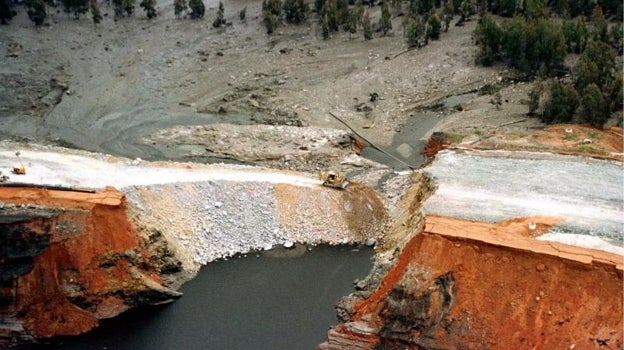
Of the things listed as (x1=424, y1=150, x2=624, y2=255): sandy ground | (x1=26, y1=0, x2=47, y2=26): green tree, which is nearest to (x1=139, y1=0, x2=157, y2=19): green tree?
(x1=26, y1=0, x2=47, y2=26): green tree

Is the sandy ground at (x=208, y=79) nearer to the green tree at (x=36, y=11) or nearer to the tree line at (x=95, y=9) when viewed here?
the green tree at (x=36, y=11)

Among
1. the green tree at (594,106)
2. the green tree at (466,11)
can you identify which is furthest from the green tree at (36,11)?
the green tree at (594,106)

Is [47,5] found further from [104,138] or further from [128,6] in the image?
[104,138]

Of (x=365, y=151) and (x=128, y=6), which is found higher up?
(x=128, y=6)

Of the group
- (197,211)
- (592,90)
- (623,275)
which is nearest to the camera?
(623,275)

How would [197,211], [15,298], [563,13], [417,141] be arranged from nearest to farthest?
[15,298], [197,211], [417,141], [563,13]

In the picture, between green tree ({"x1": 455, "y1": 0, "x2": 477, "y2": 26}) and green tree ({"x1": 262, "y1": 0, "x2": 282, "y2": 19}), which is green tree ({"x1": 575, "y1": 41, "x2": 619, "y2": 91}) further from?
green tree ({"x1": 262, "y1": 0, "x2": 282, "y2": 19})

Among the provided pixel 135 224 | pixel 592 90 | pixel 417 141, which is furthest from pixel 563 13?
pixel 135 224
